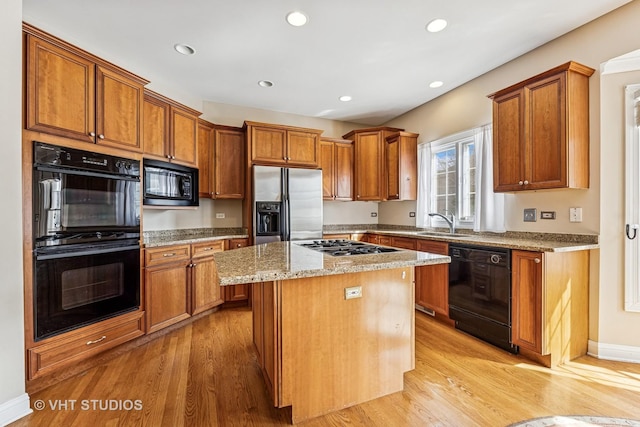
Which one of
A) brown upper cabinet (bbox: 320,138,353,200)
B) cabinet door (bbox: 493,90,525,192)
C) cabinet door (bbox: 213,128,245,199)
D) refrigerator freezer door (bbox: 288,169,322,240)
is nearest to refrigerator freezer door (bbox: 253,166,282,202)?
refrigerator freezer door (bbox: 288,169,322,240)

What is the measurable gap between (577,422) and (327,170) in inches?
144

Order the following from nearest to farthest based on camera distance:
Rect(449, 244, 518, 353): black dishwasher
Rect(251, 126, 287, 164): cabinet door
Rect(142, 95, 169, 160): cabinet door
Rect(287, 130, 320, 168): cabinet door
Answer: Rect(449, 244, 518, 353): black dishwasher → Rect(142, 95, 169, 160): cabinet door → Rect(251, 126, 287, 164): cabinet door → Rect(287, 130, 320, 168): cabinet door

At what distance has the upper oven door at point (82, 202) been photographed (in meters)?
1.88

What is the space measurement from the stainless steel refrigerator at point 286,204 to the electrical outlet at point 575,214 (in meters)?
2.68

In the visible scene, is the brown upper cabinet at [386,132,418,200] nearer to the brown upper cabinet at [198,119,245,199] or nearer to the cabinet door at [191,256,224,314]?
the brown upper cabinet at [198,119,245,199]

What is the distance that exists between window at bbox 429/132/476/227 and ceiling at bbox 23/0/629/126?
74 centimetres

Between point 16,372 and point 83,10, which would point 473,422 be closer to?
point 16,372

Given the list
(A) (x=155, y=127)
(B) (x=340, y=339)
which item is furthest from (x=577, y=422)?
(A) (x=155, y=127)

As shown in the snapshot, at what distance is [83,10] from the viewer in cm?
221

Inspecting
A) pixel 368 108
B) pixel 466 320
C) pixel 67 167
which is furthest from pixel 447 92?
pixel 67 167

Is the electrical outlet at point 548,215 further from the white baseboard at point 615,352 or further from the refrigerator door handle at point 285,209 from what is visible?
the refrigerator door handle at point 285,209

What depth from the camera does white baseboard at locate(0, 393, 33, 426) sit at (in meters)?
1.59

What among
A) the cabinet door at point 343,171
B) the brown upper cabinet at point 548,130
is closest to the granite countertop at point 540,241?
the brown upper cabinet at point 548,130

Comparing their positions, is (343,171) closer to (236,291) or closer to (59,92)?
(236,291)
